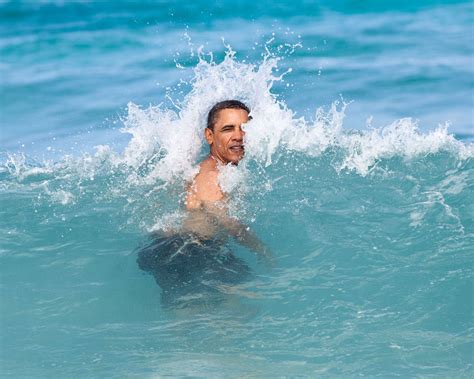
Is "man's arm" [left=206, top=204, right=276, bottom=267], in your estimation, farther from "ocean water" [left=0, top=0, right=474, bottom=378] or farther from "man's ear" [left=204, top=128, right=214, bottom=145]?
"man's ear" [left=204, top=128, right=214, bottom=145]

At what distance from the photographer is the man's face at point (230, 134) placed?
759 cm

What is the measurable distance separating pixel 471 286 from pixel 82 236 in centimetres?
325

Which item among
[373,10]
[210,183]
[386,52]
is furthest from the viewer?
[373,10]

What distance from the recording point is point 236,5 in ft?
50.9

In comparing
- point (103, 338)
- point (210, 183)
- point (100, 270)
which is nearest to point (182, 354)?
point (103, 338)

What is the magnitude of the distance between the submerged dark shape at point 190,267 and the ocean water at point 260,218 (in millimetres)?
93

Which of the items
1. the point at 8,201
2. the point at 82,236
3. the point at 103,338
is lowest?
the point at 103,338

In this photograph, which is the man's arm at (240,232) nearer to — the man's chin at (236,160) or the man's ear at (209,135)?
the man's chin at (236,160)

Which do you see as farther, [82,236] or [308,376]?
[82,236]

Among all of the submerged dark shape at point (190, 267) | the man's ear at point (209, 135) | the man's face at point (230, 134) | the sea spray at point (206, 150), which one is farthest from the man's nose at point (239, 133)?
the submerged dark shape at point (190, 267)

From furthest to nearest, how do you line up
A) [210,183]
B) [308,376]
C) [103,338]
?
[210,183]
[103,338]
[308,376]

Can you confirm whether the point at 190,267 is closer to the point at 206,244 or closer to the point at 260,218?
the point at 206,244

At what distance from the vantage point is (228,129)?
7.59 metres

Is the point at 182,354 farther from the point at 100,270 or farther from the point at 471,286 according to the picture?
the point at 471,286
